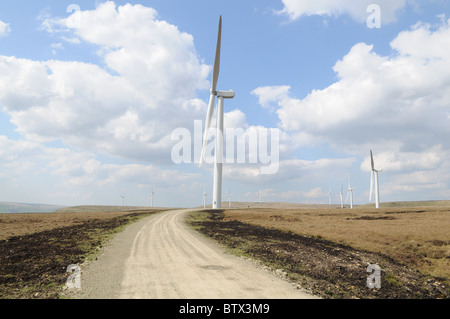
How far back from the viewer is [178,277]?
1666cm

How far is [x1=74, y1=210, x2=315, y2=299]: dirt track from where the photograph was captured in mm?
13781

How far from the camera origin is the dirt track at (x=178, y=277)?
543 inches

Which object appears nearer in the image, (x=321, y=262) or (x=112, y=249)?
(x=321, y=262)

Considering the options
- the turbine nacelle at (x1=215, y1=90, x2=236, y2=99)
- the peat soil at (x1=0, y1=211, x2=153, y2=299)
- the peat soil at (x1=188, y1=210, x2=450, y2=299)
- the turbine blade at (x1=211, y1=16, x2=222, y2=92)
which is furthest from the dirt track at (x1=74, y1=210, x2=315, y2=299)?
the turbine nacelle at (x1=215, y1=90, x2=236, y2=99)

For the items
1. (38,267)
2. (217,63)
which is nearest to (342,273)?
(38,267)

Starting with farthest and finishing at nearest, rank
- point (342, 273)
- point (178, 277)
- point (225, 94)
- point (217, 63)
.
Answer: point (225, 94) → point (217, 63) → point (342, 273) → point (178, 277)

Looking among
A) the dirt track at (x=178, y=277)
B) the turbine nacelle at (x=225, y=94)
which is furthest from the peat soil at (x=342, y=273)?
the turbine nacelle at (x=225, y=94)

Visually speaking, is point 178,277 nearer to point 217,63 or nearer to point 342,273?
point 342,273

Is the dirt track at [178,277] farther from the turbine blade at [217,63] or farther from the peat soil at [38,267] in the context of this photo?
the turbine blade at [217,63]

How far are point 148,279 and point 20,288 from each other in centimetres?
651

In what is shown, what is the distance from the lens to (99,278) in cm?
1661

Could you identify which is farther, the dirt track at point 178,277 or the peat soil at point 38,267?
the peat soil at point 38,267
